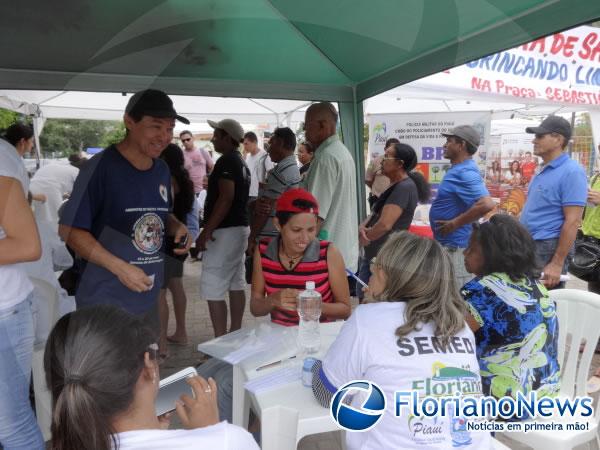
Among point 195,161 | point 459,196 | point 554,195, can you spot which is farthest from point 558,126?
point 195,161

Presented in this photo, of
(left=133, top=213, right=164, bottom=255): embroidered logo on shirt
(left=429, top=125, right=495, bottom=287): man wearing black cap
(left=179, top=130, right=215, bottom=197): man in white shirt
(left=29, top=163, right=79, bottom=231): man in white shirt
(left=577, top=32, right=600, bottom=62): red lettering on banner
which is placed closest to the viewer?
(left=133, top=213, right=164, bottom=255): embroidered logo on shirt

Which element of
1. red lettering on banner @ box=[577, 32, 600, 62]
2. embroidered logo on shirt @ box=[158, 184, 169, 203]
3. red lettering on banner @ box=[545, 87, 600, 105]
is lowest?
embroidered logo on shirt @ box=[158, 184, 169, 203]

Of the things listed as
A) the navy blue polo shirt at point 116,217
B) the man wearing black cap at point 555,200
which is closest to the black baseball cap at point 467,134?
the man wearing black cap at point 555,200

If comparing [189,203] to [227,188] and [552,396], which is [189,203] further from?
[552,396]

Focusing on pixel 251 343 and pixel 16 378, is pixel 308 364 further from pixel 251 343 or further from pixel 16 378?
pixel 16 378

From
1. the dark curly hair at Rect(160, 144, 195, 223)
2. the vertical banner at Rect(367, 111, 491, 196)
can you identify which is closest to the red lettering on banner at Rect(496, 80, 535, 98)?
the vertical banner at Rect(367, 111, 491, 196)

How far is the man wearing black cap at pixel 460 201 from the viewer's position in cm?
324

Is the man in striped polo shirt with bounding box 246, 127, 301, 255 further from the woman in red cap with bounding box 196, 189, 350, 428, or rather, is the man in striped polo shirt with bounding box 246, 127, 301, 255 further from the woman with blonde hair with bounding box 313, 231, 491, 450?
the woman with blonde hair with bounding box 313, 231, 491, 450

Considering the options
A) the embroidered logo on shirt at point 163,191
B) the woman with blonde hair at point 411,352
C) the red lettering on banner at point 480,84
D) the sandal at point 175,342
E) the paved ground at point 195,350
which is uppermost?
the red lettering on banner at point 480,84

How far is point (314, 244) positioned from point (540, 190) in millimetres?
1837

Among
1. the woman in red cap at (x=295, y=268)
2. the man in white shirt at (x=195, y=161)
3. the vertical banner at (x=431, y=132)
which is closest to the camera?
the woman in red cap at (x=295, y=268)

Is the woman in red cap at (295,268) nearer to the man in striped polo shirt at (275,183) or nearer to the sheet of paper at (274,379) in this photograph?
the sheet of paper at (274,379)

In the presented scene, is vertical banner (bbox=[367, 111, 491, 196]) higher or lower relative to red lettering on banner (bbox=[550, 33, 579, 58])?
lower

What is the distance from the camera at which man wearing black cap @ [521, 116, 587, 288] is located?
2949mm
